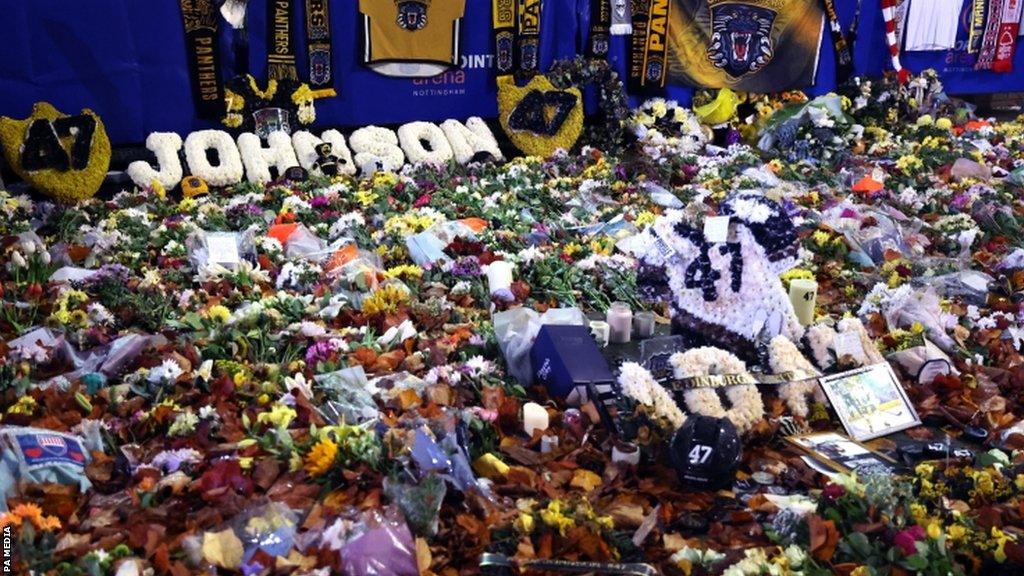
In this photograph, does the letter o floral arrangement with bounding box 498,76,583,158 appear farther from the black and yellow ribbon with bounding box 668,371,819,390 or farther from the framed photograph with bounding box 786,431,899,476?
the framed photograph with bounding box 786,431,899,476

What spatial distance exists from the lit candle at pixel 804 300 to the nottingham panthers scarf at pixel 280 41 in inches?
201

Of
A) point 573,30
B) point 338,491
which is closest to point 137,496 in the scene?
point 338,491

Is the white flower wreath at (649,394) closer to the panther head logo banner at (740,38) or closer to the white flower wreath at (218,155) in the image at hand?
the white flower wreath at (218,155)

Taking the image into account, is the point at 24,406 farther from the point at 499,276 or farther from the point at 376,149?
the point at 376,149

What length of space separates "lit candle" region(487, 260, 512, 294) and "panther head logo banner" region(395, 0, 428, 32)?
4171 mm

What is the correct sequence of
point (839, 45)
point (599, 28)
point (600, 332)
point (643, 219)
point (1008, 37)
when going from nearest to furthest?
point (600, 332) → point (643, 219) → point (599, 28) → point (839, 45) → point (1008, 37)

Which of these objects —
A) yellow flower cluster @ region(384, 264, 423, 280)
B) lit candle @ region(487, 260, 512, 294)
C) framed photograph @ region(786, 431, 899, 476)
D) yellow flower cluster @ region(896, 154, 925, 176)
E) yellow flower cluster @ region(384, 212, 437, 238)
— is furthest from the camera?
yellow flower cluster @ region(896, 154, 925, 176)

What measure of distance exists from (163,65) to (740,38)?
5.79 m

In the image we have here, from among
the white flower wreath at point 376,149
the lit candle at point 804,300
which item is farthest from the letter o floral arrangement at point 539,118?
Result: the lit candle at point 804,300

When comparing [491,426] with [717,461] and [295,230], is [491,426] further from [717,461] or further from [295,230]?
[295,230]

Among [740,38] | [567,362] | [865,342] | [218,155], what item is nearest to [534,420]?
[567,362]

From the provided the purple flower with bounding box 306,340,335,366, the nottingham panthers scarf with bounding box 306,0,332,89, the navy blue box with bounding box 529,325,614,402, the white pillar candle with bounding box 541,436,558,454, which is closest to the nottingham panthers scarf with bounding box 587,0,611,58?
the nottingham panthers scarf with bounding box 306,0,332,89

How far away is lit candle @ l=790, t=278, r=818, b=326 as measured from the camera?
3.85 metres

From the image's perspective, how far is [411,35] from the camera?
7922mm
